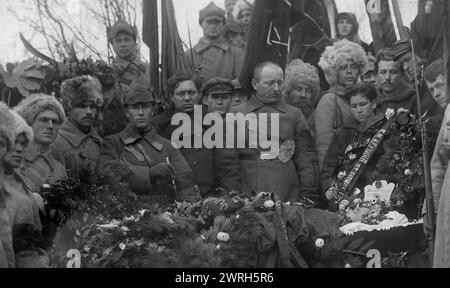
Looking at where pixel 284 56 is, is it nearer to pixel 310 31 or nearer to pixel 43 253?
pixel 310 31

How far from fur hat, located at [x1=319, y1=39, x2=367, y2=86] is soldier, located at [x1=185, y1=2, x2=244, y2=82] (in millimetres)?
694

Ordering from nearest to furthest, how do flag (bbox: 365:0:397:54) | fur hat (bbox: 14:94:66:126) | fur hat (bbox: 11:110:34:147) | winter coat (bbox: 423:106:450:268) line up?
1. winter coat (bbox: 423:106:450:268)
2. fur hat (bbox: 11:110:34:147)
3. fur hat (bbox: 14:94:66:126)
4. flag (bbox: 365:0:397:54)

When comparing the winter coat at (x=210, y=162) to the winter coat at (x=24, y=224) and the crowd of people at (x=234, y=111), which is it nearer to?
the crowd of people at (x=234, y=111)

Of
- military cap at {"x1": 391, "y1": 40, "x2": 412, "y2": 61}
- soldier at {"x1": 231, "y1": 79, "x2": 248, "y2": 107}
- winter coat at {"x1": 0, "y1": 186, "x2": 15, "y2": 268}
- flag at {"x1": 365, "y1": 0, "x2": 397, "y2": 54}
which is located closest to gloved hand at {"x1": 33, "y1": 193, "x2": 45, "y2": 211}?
winter coat at {"x1": 0, "y1": 186, "x2": 15, "y2": 268}

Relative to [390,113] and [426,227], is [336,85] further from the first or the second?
[426,227]

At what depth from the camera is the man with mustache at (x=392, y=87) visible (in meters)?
8.88

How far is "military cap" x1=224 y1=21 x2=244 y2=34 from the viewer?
9.05 m

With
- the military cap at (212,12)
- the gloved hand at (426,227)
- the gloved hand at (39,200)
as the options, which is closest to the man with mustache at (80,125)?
the gloved hand at (39,200)

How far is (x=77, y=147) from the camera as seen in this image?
887cm

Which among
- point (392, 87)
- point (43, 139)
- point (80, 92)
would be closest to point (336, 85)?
point (392, 87)

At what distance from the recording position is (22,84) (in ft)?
29.3

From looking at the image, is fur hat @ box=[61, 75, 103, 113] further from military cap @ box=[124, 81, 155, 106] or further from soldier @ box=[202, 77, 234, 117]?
soldier @ box=[202, 77, 234, 117]
